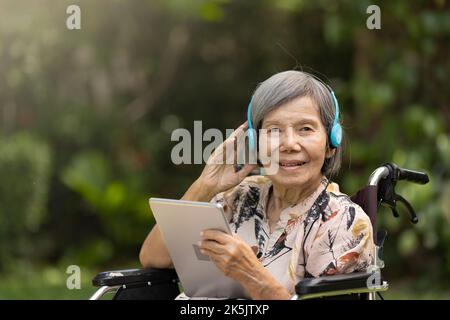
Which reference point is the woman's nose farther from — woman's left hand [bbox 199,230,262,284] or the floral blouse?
woman's left hand [bbox 199,230,262,284]

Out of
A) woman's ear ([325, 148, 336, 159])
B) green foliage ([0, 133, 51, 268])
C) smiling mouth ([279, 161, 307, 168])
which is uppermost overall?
woman's ear ([325, 148, 336, 159])

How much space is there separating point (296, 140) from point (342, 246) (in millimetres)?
364

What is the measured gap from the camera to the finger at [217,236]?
8.02 ft

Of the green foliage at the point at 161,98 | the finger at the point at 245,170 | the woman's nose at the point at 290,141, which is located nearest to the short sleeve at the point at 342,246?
the woman's nose at the point at 290,141

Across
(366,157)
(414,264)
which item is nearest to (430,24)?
(366,157)

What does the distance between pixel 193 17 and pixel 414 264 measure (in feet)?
10.5

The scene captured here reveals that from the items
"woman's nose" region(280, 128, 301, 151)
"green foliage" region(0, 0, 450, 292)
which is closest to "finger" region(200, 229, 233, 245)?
"woman's nose" region(280, 128, 301, 151)

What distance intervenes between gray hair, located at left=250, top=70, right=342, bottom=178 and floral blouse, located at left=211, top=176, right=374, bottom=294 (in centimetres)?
22

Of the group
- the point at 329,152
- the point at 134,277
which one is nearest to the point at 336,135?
the point at 329,152

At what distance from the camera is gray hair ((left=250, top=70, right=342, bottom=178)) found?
2598 mm

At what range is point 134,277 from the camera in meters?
2.85

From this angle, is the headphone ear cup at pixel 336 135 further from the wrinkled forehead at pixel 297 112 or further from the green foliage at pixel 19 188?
the green foliage at pixel 19 188

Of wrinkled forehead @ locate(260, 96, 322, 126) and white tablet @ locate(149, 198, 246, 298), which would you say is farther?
wrinkled forehead @ locate(260, 96, 322, 126)

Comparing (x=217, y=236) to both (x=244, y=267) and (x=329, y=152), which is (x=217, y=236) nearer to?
(x=244, y=267)
